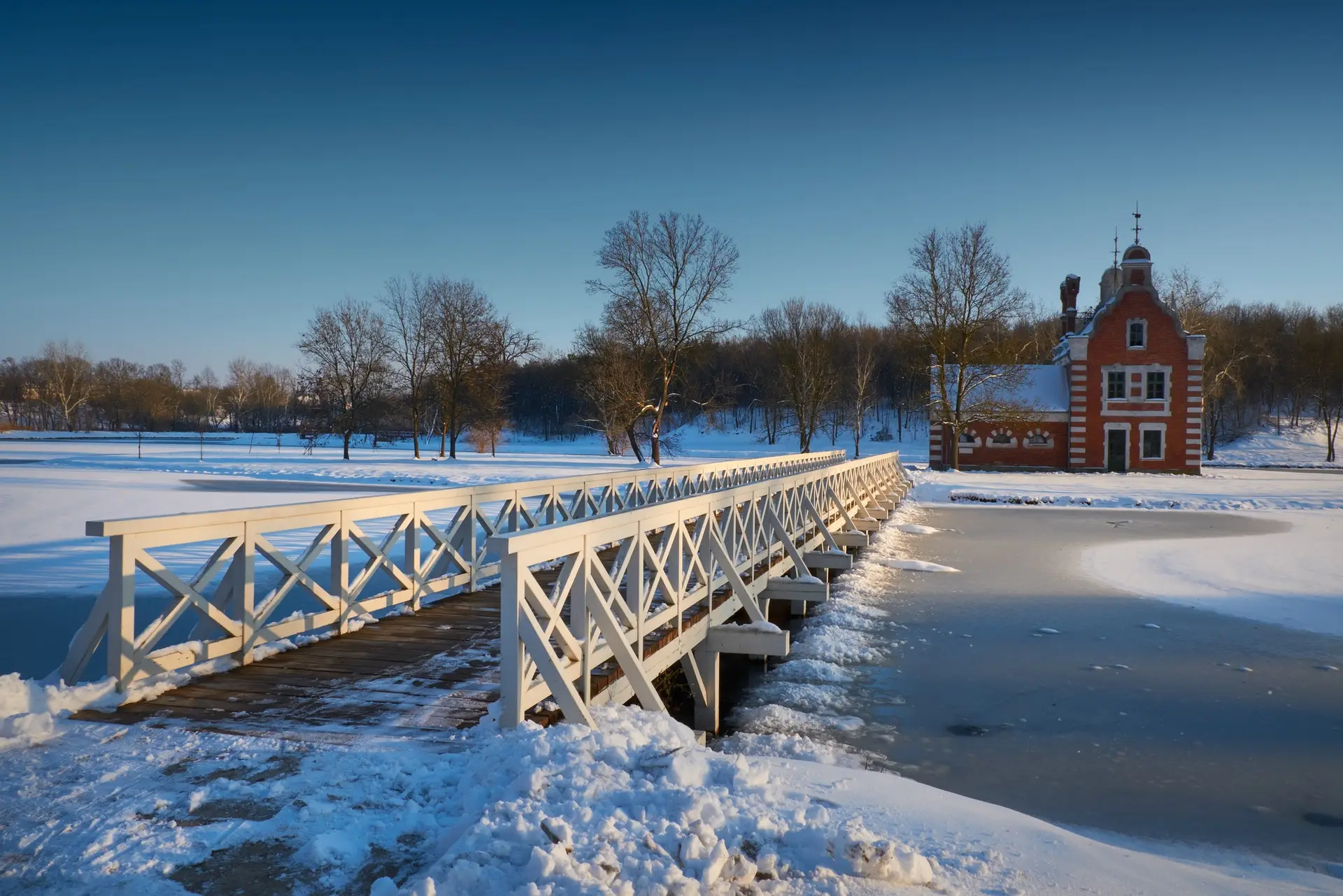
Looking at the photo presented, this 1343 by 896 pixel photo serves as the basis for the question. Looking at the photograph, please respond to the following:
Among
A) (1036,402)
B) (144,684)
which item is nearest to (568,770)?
(144,684)

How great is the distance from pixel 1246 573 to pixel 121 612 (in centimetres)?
1546

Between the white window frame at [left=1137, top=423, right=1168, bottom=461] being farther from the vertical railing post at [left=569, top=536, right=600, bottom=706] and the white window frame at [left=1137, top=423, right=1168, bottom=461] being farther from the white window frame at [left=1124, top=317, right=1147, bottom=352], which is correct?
the vertical railing post at [left=569, top=536, right=600, bottom=706]

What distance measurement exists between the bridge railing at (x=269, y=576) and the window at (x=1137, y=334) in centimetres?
3514

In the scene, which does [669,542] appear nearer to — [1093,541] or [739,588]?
[739,588]

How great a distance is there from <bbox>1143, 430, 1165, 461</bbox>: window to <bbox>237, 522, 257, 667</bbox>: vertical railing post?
137 feet

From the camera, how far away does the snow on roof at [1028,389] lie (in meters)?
40.8

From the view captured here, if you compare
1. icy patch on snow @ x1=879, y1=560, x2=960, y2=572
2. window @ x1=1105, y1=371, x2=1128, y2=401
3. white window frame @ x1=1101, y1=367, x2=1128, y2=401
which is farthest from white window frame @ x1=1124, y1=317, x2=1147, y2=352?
icy patch on snow @ x1=879, y1=560, x2=960, y2=572

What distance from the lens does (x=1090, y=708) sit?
7.45 metres

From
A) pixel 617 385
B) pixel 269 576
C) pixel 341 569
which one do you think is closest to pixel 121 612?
pixel 341 569

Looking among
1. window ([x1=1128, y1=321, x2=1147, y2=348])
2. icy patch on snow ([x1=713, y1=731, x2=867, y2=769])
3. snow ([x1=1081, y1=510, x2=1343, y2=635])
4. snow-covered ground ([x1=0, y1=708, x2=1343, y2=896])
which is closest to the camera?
snow-covered ground ([x1=0, y1=708, x2=1343, y2=896])

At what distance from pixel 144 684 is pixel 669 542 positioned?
3.83 m

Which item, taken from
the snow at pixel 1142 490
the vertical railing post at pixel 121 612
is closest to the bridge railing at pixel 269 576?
the vertical railing post at pixel 121 612

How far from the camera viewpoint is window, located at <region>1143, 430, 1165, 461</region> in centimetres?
3950

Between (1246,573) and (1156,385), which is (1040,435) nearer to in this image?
(1156,385)
